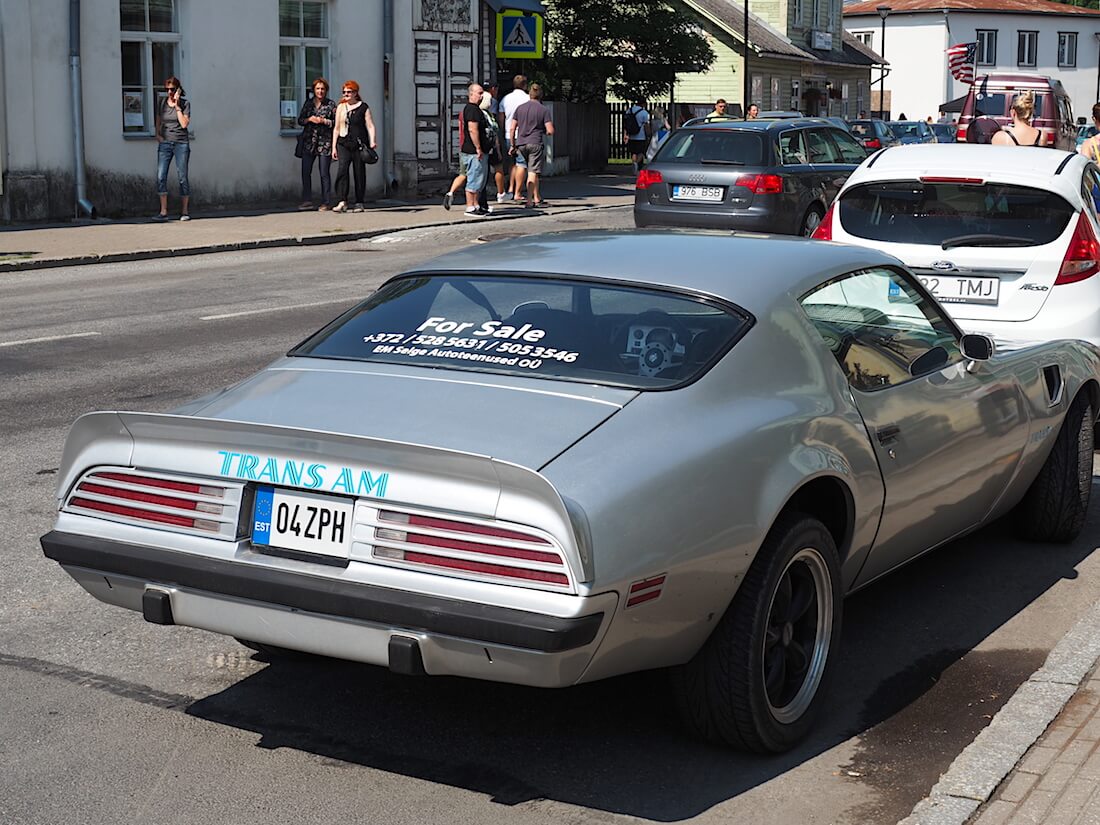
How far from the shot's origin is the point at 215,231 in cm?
2177

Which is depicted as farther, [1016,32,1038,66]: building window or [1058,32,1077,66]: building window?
[1058,32,1077,66]: building window

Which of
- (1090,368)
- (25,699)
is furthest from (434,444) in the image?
(1090,368)

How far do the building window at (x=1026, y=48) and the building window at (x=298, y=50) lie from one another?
230 feet

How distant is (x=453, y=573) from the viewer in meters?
3.88

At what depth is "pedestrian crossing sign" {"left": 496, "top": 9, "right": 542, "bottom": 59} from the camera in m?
31.9

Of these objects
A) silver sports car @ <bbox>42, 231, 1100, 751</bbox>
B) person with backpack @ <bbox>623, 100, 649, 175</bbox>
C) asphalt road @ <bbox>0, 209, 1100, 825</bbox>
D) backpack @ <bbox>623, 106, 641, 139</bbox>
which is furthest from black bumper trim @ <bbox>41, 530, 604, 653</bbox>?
backpack @ <bbox>623, 106, 641, 139</bbox>

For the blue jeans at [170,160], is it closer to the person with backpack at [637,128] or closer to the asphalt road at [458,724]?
the asphalt road at [458,724]

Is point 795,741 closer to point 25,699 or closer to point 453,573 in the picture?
point 453,573

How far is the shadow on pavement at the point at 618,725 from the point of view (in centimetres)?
428

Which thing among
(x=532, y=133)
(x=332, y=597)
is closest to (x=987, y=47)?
(x=532, y=133)

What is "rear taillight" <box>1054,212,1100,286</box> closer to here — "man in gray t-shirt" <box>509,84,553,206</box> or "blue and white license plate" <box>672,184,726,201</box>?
"blue and white license plate" <box>672,184,726,201</box>

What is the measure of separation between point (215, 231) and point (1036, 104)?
19161 millimetres

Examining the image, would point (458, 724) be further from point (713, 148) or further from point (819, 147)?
point (819, 147)

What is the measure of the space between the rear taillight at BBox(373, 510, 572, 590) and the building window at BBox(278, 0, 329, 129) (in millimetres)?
23154
